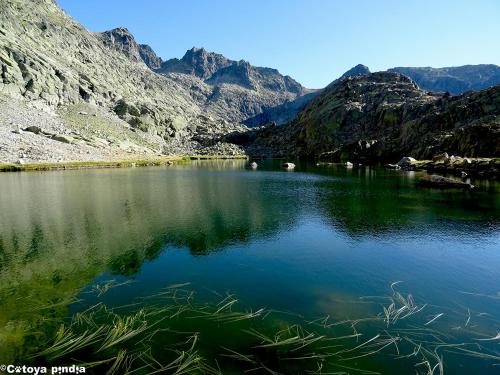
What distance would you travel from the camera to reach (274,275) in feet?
87.0

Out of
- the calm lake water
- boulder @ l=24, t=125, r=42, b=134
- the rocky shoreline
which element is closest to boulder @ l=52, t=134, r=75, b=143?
boulder @ l=24, t=125, r=42, b=134

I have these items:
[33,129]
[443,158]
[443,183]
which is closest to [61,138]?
[33,129]

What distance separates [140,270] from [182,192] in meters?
40.7

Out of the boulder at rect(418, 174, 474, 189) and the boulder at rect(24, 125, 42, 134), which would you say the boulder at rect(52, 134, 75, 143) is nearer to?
the boulder at rect(24, 125, 42, 134)

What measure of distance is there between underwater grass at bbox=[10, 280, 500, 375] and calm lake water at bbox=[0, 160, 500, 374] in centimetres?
10

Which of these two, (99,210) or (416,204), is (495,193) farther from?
(99,210)

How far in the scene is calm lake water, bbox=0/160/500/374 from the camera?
17.1 metres

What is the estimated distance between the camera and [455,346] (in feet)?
57.1

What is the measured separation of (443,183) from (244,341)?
73.9 meters

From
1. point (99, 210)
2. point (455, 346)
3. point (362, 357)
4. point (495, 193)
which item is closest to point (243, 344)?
point (362, 357)

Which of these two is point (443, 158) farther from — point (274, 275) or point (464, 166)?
point (274, 275)

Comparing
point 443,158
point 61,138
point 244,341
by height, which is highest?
point 61,138

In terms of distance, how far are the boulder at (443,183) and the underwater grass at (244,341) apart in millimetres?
62289

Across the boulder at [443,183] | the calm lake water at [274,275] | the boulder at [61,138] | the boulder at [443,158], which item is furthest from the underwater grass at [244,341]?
the boulder at [61,138]
